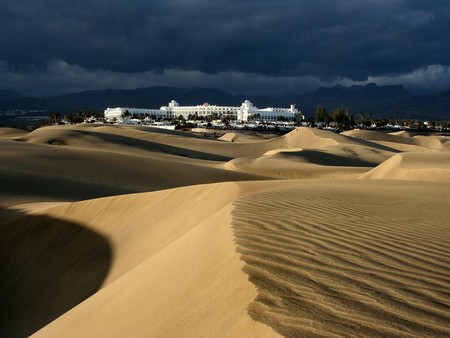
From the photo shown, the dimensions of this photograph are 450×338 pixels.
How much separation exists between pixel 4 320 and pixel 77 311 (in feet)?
9.89

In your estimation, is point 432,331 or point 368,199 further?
point 368,199

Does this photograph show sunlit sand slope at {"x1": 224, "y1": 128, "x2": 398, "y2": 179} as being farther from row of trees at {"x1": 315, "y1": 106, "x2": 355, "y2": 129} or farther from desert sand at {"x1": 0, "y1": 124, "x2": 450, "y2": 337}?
row of trees at {"x1": 315, "y1": 106, "x2": 355, "y2": 129}

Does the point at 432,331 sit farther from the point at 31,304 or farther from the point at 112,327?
the point at 31,304

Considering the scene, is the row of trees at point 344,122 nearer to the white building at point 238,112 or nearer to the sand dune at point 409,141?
the sand dune at point 409,141

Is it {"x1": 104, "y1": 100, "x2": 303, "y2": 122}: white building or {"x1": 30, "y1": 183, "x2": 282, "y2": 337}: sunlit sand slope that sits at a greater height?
{"x1": 30, "y1": 183, "x2": 282, "y2": 337}: sunlit sand slope

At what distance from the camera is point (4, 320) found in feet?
24.7

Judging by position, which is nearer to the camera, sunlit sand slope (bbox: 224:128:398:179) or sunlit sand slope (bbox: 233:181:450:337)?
sunlit sand slope (bbox: 233:181:450:337)

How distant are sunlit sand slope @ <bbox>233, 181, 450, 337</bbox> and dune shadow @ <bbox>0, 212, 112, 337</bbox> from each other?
10.3 ft

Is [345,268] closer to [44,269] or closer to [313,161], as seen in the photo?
[44,269]

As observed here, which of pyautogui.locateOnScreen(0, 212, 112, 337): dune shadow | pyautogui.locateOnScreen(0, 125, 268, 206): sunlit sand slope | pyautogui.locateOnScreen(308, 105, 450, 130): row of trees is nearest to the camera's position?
pyautogui.locateOnScreen(0, 212, 112, 337): dune shadow

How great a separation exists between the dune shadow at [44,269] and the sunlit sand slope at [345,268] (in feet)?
10.3

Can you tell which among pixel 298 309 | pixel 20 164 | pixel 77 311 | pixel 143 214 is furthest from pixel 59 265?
pixel 20 164

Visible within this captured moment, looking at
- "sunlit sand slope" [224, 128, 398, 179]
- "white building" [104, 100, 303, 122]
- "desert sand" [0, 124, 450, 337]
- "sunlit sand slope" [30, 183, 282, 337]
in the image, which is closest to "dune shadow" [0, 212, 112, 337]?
"desert sand" [0, 124, 450, 337]

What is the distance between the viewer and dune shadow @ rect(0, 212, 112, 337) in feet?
23.6
